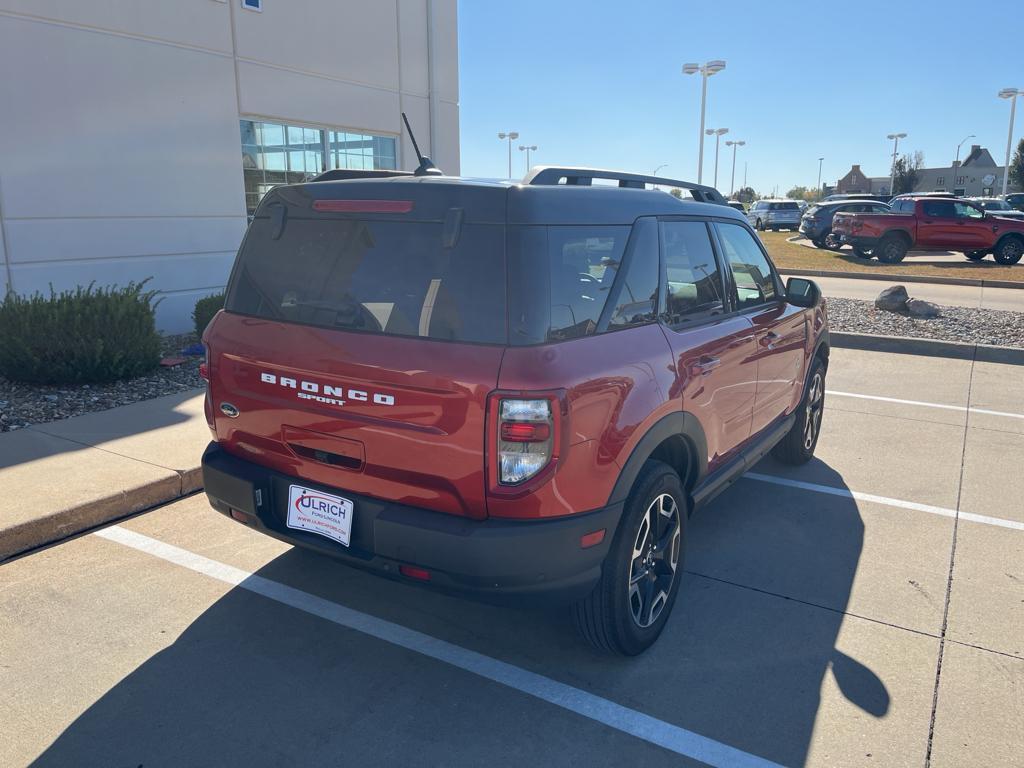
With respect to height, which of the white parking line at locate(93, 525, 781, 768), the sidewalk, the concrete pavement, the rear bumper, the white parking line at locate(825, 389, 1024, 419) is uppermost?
the rear bumper

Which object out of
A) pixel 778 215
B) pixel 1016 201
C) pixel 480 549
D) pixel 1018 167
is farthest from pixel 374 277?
pixel 1018 167

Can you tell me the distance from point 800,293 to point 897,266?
1844cm

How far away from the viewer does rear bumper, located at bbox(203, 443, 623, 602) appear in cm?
271

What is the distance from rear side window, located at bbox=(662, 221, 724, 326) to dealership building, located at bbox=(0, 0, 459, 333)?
722 centimetres

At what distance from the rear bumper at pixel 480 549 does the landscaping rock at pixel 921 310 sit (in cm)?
1080

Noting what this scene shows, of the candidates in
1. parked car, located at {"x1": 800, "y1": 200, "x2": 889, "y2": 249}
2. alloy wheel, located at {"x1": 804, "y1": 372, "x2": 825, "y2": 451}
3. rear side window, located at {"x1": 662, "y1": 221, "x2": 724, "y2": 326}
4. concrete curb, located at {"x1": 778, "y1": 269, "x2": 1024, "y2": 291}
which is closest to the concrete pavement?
concrete curb, located at {"x1": 778, "y1": 269, "x2": 1024, "y2": 291}

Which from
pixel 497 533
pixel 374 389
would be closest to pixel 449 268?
pixel 374 389

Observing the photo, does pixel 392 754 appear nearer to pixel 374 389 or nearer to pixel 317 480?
pixel 317 480

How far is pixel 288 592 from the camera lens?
12.6 feet

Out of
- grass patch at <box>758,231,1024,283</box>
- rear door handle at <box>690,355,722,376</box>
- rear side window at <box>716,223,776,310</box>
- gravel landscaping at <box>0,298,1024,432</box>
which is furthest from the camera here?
grass patch at <box>758,231,1024,283</box>

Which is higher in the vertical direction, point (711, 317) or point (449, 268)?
point (449, 268)

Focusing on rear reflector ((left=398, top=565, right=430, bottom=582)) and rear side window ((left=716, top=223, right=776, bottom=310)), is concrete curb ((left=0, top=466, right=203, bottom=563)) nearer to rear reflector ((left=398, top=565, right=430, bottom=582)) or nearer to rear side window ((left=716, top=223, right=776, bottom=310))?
rear reflector ((left=398, top=565, right=430, bottom=582))

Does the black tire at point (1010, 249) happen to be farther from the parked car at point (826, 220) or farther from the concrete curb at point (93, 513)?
the concrete curb at point (93, 513)

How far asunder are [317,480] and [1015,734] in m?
2.75
